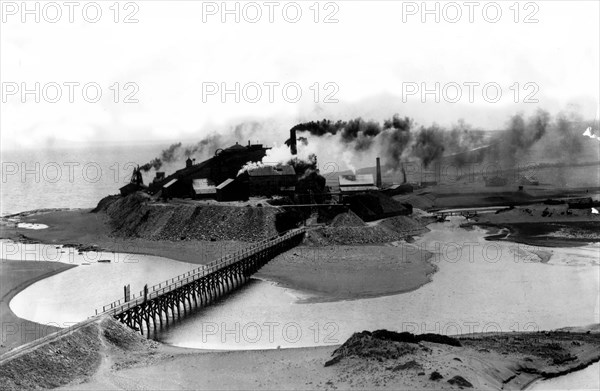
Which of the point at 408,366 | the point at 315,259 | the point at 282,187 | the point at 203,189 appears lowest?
the point at 315,259

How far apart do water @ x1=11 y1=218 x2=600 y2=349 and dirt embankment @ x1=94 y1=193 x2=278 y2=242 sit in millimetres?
15130

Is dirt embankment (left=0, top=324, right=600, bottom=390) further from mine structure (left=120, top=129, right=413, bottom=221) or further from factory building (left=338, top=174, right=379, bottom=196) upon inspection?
factory building (left=338, top=174, right=379, bottom=196)

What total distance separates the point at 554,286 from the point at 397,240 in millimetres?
24229

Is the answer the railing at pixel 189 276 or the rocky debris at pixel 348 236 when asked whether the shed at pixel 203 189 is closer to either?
the railing at pixel 189 276

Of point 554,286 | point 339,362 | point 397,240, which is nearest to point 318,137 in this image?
point 397,240

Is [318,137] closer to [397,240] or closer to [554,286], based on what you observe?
[397,240]

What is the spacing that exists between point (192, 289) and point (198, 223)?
89.7 ft

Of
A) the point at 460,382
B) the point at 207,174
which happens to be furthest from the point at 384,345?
the point at 207,174

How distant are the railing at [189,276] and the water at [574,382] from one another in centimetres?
2089

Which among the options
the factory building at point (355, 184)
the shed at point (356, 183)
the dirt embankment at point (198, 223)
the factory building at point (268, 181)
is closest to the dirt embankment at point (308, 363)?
the dirt embankment at point (198, 223)

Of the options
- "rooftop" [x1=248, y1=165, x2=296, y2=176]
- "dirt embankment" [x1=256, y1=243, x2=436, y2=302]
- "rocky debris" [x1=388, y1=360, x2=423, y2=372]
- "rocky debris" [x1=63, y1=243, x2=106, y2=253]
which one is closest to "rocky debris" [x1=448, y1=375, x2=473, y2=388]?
"rocky debris" [x1=388, y1=360, x2=423, y2=372]

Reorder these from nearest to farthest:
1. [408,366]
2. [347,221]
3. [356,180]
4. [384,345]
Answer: [408,366], [384,345], [347,221], [356,180]

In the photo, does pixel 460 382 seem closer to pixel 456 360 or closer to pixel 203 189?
pixel 456 360

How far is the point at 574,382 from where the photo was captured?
30.6 meters
